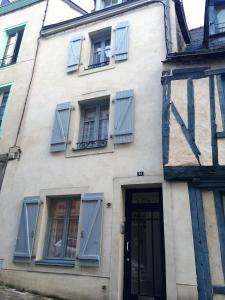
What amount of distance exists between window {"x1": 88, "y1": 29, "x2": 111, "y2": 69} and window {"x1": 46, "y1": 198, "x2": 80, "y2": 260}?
12.0 ft

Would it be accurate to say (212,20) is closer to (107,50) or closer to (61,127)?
(107,50)

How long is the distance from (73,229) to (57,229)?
0.42 metres

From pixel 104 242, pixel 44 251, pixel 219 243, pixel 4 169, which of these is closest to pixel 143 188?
pixel 104 242

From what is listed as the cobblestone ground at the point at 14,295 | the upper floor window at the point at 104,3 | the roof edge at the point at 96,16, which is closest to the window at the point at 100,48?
the roof edge at the point at 96,16

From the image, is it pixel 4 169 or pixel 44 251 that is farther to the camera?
pixel 4 169

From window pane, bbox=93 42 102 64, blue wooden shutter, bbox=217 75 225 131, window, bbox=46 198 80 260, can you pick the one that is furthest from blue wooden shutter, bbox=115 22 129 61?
window, bbox=46 198 80 260

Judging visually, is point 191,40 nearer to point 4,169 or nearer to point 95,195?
point 95,195

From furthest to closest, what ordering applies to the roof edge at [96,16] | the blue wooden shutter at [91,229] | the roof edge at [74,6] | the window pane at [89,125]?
the roof edge at [74,6] → the roof edge at [96,16] → the window pane at [89,125] → the blue wooden shutter at [91,229]

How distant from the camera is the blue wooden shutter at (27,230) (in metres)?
5.68

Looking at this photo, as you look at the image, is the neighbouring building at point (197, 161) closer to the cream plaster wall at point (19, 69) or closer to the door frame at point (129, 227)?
the door frame at point (129, 227)

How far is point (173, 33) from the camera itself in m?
6.81

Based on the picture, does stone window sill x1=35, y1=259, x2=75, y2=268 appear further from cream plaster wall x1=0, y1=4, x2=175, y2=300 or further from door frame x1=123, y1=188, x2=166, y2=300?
door frame x1=123, y1=188, x2=166, y2=300

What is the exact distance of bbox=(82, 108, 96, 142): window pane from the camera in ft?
21.5

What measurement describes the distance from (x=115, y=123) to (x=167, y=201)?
2.08m
